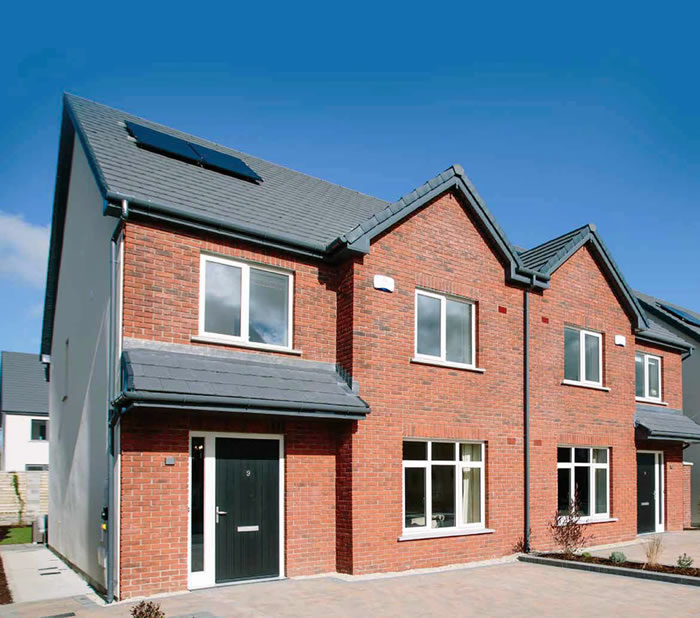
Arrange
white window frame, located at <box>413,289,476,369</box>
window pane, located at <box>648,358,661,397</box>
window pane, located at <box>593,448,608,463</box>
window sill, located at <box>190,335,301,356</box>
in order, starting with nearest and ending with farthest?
window sill, located at <box>190,335,301,356</box> < white window frame, located at <box>413,289,476,369</box> < window pane, located at <box>593,448,608,463</box> < window pane, located at <box>648,358,661,397</box>

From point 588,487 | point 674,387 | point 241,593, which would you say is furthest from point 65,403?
point 674,387

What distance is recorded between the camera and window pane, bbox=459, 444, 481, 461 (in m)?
13.3

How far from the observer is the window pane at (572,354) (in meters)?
15.9

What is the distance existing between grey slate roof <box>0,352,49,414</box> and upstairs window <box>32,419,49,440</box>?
86 centimetres

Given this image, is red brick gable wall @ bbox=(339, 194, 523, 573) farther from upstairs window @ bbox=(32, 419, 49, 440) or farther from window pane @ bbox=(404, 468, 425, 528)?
upstairs window @ bbox=(32, 419, 49, 440)

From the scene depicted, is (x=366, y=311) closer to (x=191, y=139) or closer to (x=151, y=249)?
(x=151, y=249)

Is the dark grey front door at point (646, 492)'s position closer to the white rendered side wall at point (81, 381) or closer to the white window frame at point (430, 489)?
the white window frame at point (430, 489)

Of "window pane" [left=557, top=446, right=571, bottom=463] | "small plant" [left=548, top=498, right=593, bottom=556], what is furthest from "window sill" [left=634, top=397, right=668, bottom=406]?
"small plant" [left=548, top=498, right=593, bottom=556]

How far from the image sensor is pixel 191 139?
15.9m

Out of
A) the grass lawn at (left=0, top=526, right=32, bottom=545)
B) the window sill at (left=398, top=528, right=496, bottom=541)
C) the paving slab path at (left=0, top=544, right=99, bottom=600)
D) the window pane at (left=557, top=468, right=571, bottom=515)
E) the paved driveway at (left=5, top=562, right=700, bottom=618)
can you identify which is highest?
the window pane at (left=557, top=468, right=571, bottom=515)

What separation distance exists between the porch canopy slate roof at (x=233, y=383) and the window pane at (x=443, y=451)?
2.21 meters

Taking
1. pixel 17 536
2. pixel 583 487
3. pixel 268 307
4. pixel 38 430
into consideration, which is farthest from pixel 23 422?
pixel 583 487

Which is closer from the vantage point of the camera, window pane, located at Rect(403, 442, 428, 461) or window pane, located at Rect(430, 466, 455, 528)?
window pane, located at Rect(403, 442, 428, 461)

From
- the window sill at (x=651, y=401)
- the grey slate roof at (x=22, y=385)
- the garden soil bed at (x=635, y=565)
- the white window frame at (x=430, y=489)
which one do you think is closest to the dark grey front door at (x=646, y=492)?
the window sill at (x=651, y=401)
